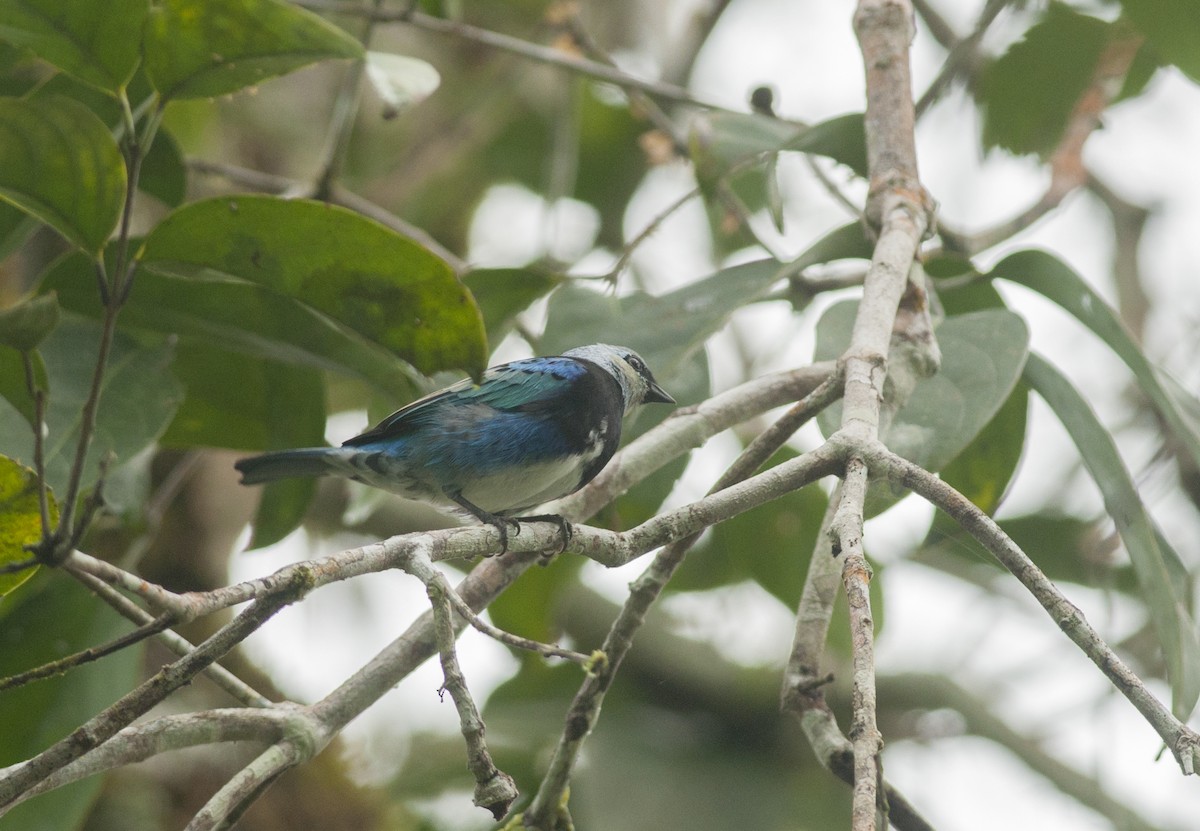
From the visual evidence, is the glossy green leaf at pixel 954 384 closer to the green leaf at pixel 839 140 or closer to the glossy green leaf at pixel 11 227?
the green leaf at pixel 839 140

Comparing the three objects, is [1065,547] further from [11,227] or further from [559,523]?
[11,227]

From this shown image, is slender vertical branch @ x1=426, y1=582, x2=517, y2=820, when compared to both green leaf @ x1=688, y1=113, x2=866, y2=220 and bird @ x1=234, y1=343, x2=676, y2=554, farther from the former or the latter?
green leaf @ x1=688, y1=113, x2=866, y2=220

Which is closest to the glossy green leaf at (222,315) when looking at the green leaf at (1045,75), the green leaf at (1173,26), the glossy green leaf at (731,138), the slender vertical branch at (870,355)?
the glossy green leaf at (731,138)

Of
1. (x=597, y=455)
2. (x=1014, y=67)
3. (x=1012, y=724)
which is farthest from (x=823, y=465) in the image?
(x=1012, y=724)

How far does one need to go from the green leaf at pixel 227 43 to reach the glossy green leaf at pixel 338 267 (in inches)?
10.0

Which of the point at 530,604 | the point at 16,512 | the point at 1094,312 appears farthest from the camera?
the point at 530,604

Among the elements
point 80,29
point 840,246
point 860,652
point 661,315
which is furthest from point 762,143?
point 860,652

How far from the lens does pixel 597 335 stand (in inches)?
132

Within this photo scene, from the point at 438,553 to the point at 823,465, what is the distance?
0.67 meters

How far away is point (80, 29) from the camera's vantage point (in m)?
2.27

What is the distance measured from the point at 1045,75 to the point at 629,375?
202 cm

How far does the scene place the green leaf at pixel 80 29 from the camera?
2262mm

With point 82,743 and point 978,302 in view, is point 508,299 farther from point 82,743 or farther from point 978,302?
point 82,743

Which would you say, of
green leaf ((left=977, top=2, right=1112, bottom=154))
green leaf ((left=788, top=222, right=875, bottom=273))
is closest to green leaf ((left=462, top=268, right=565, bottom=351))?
green leaf ((left=788, top=222, right=875, bottom=273))
